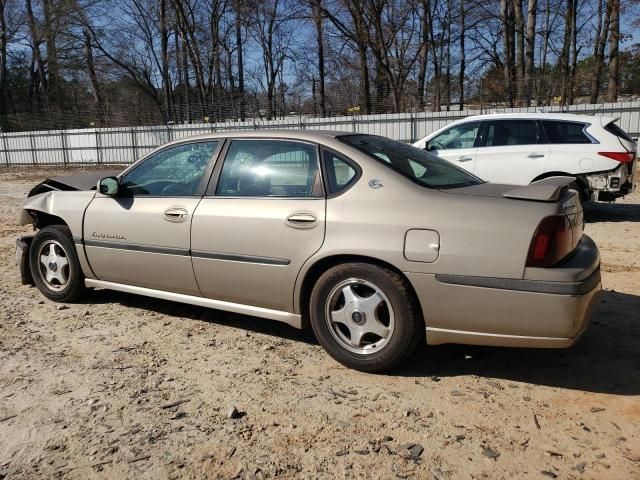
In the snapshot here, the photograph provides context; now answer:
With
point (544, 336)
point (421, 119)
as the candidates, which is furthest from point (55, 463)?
point (421, 119)

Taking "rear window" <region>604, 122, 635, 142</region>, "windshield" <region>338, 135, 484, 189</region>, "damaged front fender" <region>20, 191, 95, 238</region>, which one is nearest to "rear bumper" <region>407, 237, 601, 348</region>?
"windshield" <region>338, 135, 484, 189</region>

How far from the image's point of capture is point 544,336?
2941mm

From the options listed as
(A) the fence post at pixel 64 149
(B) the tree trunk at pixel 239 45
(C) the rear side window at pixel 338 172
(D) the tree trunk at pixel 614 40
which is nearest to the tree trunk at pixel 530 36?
(D) the tree trunk at pixel 614 40

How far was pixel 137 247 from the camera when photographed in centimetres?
418

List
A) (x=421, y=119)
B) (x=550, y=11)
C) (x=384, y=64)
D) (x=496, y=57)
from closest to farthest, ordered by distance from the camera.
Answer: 1. (x=421, y=119)
2. (x=384, y=64)
3. (x=550, y=11)
4. (x=496, y=57)

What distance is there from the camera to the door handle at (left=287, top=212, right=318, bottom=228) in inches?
135

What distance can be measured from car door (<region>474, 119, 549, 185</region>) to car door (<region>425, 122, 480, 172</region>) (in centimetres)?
12

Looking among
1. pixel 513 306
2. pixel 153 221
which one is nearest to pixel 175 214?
pixel 153 221

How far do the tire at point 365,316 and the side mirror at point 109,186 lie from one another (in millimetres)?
1945

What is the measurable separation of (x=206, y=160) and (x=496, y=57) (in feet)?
117

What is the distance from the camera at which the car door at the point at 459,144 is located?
8.93 metres

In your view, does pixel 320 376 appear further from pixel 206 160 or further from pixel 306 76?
pixel 306 76

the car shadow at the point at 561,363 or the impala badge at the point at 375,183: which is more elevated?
the impala badge at the point at 375,183

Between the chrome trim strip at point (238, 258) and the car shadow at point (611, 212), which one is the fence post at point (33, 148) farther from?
the chrome trim strip at point (238, 258)
